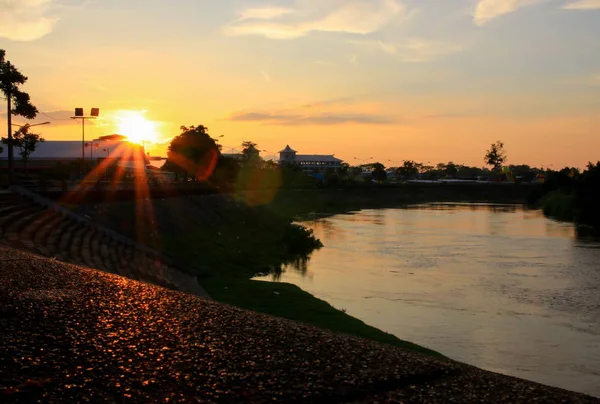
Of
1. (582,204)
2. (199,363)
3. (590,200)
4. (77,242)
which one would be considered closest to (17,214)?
(77,242)

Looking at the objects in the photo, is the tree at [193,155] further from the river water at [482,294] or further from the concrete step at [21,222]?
the concrete step at [21,222]

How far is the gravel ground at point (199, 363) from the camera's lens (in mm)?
8172

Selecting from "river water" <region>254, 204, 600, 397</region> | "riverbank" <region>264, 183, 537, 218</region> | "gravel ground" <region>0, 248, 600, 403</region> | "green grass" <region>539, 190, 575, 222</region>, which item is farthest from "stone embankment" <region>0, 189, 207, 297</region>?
"green grass" <region>539, 190, 575, 222</region>

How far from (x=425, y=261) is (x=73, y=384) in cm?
4040

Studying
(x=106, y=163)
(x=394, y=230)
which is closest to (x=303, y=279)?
(x=394, y=230)

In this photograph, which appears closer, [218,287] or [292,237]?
[218,287]

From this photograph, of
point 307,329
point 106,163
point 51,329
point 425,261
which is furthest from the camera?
point 106,163

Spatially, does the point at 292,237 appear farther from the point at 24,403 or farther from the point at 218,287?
the point at 24,403

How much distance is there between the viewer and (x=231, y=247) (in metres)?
48.0

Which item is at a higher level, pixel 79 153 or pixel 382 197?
pixel 79 153

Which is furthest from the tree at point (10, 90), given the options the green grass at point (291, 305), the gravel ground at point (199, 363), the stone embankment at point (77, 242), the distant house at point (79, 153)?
the distant house at point (79, 153)

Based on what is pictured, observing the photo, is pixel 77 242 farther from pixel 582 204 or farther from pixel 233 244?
pixel 582 204

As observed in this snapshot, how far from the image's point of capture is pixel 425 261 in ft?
152

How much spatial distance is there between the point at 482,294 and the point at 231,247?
69.5ft
